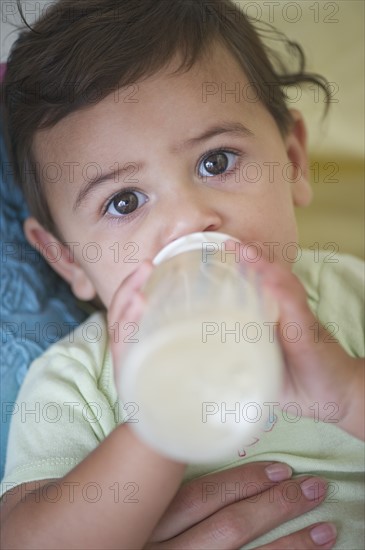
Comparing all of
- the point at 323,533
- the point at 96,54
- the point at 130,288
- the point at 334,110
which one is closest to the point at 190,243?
the point at 130,288

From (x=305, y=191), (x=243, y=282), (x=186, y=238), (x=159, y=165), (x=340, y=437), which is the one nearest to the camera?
(x=243, y=282)

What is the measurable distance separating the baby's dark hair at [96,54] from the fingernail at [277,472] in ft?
1.85

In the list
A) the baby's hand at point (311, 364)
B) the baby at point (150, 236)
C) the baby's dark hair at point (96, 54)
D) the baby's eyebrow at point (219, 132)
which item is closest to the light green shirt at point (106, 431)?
the baby at point (150, 236)

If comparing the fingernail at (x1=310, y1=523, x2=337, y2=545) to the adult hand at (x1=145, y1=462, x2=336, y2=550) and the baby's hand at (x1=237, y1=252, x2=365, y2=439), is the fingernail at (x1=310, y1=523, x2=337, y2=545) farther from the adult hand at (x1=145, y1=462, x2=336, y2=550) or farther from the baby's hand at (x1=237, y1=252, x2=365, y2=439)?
the baby's hand at (x1=237, y1=252, x2=365, y2=439)

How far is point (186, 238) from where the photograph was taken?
0.88m

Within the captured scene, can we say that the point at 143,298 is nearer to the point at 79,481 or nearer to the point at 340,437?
the point at 79,481

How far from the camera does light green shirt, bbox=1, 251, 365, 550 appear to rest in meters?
1.08

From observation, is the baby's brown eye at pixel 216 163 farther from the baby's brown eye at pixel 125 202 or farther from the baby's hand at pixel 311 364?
the baby's hand at pixel 311 364

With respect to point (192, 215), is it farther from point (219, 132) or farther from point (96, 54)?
point (96, 54)

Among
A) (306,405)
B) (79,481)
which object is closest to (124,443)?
(79,481)

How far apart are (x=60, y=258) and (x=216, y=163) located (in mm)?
408

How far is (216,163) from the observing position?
1.07 m

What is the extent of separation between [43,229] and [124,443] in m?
0.55

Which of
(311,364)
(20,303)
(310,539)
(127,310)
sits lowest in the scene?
(310,539)
